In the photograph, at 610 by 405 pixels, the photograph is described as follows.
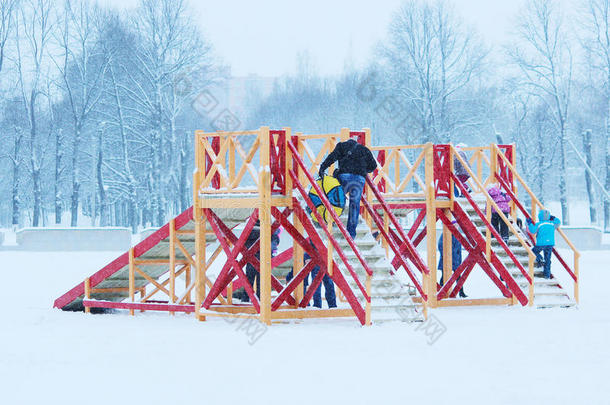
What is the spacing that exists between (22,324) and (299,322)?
4.30m

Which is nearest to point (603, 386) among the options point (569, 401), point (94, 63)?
point (569, 401)

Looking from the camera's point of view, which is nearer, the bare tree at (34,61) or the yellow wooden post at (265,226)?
the yellow wooden post at (265,226)

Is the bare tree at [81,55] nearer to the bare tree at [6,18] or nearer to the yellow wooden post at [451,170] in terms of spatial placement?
the bare tree at [6,18]

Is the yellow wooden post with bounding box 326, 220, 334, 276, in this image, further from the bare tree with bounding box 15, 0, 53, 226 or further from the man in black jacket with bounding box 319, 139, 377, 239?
the bare tree with bounding box 15, 0, 53, 226

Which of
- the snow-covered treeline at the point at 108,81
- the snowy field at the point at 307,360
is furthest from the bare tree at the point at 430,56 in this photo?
the snowy field at the point at 307,360

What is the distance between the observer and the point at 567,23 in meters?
48.1

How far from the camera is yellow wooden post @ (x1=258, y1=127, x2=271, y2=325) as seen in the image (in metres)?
14.5

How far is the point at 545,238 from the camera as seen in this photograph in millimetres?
18047

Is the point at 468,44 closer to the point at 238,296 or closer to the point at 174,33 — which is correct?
the point at 174,33

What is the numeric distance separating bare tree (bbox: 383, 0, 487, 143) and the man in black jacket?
33732 mm

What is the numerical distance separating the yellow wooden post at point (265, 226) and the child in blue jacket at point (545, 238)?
5.88m

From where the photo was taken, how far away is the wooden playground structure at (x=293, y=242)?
14.6 meters

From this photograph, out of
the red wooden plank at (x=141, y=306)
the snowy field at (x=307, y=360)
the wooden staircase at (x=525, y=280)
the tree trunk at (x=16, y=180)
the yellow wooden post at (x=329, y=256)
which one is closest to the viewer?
the snowy field at (x=307, y=360)

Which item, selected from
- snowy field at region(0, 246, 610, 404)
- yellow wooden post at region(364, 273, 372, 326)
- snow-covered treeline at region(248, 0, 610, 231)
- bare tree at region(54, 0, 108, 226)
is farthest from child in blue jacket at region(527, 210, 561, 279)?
bare tree at region(54, 0, 108, 226)
